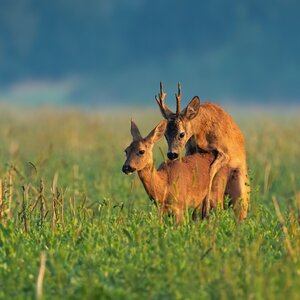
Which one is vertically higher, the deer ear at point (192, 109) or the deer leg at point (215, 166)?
the deer ear at point (192, 109)

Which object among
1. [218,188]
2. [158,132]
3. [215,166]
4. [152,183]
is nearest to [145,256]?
[152,183]

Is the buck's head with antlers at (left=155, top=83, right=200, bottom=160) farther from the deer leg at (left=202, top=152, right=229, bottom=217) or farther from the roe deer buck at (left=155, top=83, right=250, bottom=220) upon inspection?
the deer leg at (left=202, top=152, right=229, bottom=217)

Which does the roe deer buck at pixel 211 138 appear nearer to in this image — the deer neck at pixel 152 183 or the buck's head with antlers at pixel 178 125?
the buck's head with antlers at pixel 178 125

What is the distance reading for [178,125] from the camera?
32.5ft

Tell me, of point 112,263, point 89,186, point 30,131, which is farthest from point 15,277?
point 30,131

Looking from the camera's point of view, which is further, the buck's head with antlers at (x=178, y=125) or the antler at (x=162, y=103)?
the antler at (x=162, y=103)

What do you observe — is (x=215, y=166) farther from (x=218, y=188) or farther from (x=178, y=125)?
(x=178, y=125)

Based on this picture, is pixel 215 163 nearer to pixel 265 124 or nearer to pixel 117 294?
pixel 117 294

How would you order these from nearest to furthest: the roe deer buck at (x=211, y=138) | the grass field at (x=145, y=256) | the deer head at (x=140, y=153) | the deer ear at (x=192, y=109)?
1. the grass field at (x=145, y=256)
2. the deer head at (x=140, y=153)
3. the roe deer buck at (x=211, y=138)
4. the deer ear at (x=192, y=109)

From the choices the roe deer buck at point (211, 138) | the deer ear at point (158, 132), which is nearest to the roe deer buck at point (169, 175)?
the deer ear at point (158, 132)

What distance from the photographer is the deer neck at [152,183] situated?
9789mm

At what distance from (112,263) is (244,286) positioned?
1223 mm

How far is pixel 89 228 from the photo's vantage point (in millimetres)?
8461

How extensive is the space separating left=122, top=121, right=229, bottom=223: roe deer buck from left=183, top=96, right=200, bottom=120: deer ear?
271 mm
